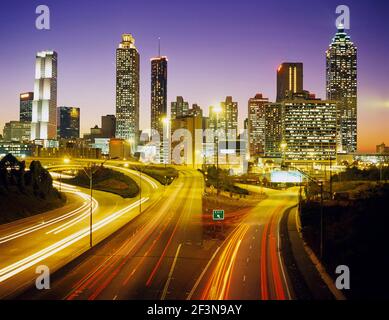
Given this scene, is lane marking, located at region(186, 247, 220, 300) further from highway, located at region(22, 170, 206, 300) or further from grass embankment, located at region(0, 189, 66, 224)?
grass embankment, located at region(0, 189, 66, 224)

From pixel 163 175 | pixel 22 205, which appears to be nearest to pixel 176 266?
pixel 22 205

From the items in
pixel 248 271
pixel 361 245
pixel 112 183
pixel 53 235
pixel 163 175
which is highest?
pixel 163 175

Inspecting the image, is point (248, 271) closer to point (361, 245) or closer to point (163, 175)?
point (361, 245)

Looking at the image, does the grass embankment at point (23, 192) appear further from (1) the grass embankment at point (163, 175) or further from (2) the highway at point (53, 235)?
(1) the grass embankment at point (163, 175)

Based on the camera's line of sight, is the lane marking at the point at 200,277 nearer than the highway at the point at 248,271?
Yes

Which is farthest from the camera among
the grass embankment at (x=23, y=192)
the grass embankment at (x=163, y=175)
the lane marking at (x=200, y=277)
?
the grass embankment at (x=163, y=175)

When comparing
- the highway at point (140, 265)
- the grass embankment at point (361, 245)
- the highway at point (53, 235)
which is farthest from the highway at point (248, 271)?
the highway at point (53, 235)
